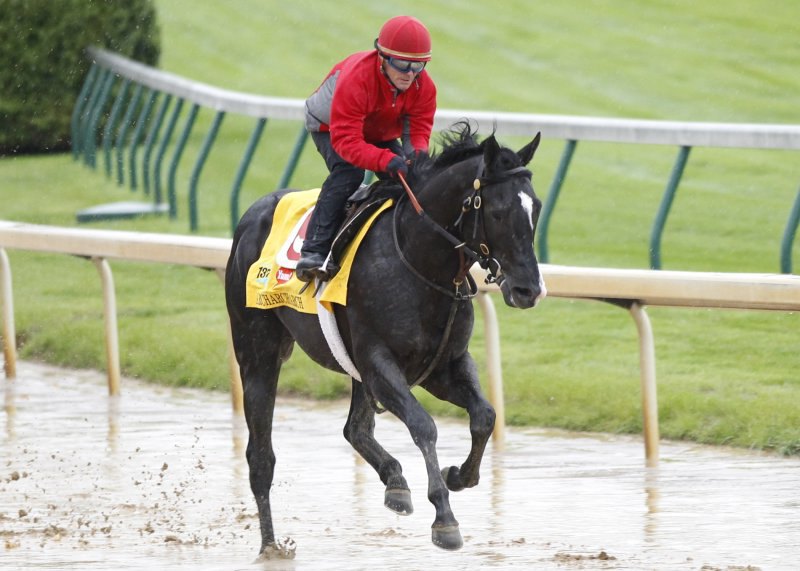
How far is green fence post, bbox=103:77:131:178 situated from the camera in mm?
20719

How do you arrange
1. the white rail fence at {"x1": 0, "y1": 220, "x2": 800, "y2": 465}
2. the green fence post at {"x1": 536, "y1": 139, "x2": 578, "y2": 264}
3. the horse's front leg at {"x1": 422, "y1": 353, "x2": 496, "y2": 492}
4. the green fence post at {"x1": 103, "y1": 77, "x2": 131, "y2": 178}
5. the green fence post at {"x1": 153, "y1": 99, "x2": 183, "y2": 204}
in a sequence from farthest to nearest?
the green fence post at {"x1": 103, "y1": 77, "x2": 131, "y2": 178}, the green fence post at {"x1": 153, "y1": 99, "x2": 183, "y2": 204}, the green fence post at {"x1": 536, "y1": 139, "x2": 578, "y2": 264}, the white rail fence at {"x1": 0, "y1": 220, "x2": 800, "y2": 465}, the horse's front leg at {"x1": 422, "y1": 353, "x2": 496, "y2": 492}

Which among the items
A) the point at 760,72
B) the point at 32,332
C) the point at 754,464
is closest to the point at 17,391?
the point at 32,332

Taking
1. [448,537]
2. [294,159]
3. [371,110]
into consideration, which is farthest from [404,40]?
[294,159]

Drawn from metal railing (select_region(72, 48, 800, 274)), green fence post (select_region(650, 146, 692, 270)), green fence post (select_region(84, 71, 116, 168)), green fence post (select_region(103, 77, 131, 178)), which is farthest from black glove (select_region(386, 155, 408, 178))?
green fence post (select_region(84, 71, 116, 168))

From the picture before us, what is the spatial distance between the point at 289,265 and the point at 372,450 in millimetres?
815

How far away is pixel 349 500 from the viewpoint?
8031mm

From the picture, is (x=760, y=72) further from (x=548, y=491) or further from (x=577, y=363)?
(x=548, y=491)

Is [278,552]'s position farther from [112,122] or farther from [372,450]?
[112,122]

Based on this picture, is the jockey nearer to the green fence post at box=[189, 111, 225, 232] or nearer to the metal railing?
the metal railing

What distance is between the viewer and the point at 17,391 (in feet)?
37.8

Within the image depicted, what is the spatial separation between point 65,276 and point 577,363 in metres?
6.22

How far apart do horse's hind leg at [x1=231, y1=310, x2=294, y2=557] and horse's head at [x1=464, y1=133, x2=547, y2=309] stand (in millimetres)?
1480

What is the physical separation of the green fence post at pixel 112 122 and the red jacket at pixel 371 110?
13.9 m

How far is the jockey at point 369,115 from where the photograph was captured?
6652 millimetres
